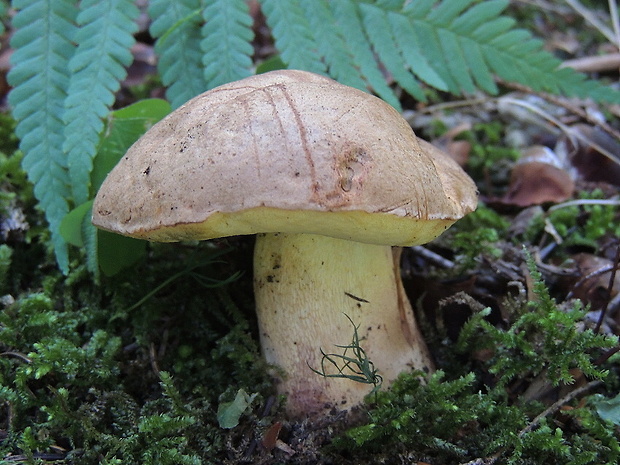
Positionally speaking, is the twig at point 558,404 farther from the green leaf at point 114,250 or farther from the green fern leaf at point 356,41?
the green leaf at point 114,250

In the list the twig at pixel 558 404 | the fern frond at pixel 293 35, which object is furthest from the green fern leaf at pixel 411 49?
the twig at pixel 558 404

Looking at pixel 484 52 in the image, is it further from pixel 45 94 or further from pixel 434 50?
pixel 45 94

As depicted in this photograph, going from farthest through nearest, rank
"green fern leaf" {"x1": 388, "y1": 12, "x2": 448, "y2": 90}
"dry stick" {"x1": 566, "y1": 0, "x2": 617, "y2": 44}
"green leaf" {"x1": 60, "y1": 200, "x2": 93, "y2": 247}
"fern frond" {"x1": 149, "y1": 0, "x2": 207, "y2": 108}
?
"dry stick" {"x1": 566, "y1": 0, "x2": 617, "y2": 44} → "green fern leaf" {"x1": 388, "y1": 12, "x2": 448, "y2": 90} → "fern frond" {"x1": 149, "y1": 0, "x2": 207, "y2": 108} → "green leaf" {"x1": 60, "y1": 200, "x2": 93, "y2": 247}

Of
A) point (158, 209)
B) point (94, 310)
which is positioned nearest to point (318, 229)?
point (158, 209)

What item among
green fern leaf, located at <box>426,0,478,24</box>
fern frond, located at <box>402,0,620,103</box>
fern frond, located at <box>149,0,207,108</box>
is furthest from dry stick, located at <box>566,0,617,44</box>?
fern frond, located at <box>149,0,207,108</box>

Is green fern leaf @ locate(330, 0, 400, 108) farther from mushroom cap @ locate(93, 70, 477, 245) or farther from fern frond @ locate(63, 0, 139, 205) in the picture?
fern frond @ locate(63, 0, 139, 205)

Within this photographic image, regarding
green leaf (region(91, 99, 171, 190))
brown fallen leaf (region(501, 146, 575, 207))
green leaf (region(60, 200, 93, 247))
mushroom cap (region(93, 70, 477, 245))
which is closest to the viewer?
mushroom cap (region(93, 70, 477, 245))

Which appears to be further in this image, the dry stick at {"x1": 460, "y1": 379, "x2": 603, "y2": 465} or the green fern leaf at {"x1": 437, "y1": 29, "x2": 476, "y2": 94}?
the green fern leaf at {"x1": 437, "y1": 29, "x2": 476, "y2": 94}
